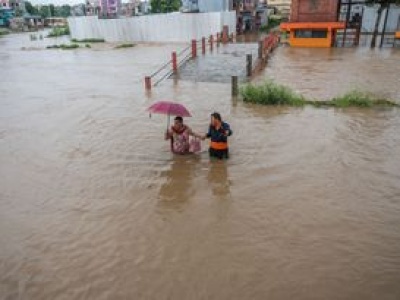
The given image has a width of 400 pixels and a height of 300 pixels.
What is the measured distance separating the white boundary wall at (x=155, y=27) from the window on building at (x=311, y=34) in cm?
820

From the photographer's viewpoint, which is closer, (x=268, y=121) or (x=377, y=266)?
(x=377, y=266)

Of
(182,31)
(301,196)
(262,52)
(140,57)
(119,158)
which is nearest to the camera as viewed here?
(301,196)

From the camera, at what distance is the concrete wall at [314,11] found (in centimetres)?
2616

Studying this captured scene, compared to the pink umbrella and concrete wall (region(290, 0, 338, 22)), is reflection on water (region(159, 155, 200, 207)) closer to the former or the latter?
the pink umbrella

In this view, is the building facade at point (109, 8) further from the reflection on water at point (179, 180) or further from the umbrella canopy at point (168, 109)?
the reflection on water at point (179, 180)

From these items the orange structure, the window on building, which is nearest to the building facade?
the orange structure

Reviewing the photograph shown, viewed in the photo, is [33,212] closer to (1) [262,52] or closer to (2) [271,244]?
(2) [271,244]

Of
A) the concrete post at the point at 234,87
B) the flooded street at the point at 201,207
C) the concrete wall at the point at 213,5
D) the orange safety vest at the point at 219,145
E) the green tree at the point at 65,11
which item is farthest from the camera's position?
the green tree at the point at 65,11

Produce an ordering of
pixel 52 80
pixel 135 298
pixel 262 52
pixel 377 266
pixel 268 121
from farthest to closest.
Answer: pixel 262 52
pixel 52 80
pixel 268 121
pixel 377 266
pixel 135 298

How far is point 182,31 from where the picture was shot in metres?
34.6

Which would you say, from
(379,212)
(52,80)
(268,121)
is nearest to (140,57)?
(52,80)

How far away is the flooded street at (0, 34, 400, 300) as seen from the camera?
472 cm

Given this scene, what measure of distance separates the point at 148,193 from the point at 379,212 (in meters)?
3.82

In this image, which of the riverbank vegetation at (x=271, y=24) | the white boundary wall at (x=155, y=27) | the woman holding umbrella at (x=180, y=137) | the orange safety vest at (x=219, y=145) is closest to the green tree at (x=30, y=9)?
the white boundary wall at (x=155, y=27)
